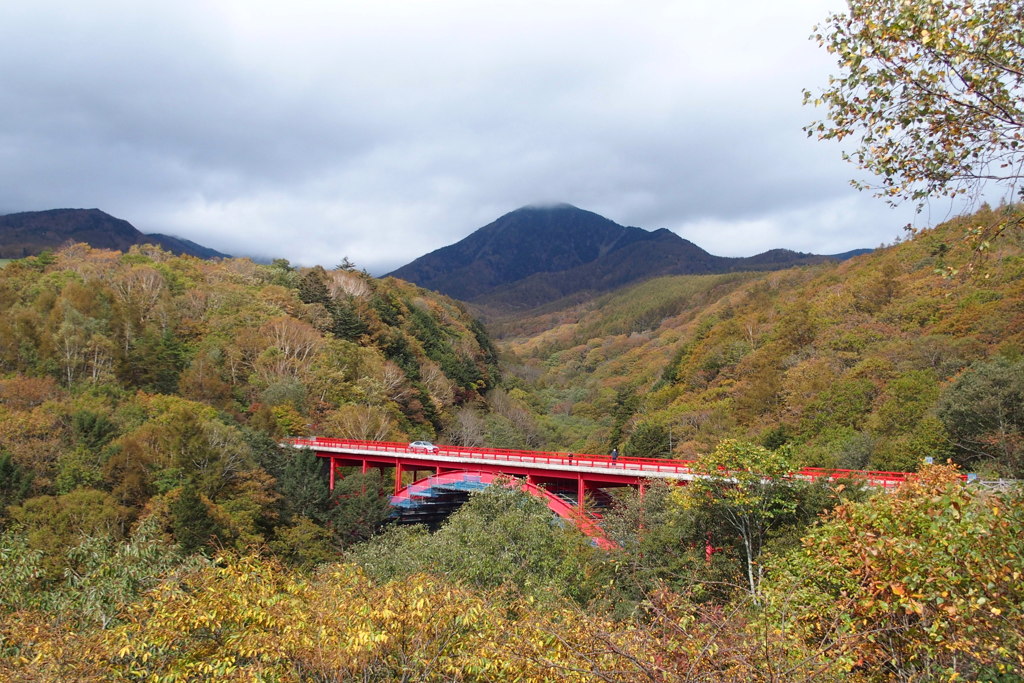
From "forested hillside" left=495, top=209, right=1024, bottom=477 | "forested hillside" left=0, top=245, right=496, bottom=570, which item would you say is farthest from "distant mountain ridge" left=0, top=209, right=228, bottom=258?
"forested hillside" left=495, top=209, right=1024, bottom=477

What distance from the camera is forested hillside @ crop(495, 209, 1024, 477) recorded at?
27328 millimetres

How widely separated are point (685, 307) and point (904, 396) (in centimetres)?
13630

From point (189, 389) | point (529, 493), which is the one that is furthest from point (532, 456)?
point (189, 389)

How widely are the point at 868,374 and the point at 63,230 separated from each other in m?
202

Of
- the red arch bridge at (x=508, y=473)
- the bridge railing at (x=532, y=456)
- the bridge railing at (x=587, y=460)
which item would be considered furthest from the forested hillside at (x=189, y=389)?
the red arch bridge at (x=508, y=473)

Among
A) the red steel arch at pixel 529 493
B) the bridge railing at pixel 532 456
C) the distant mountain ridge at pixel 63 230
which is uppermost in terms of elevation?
the distant mountain ridge at pixel 63 230

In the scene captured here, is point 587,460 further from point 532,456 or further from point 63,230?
point 63,230

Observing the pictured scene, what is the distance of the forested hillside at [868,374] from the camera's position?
1076 inches

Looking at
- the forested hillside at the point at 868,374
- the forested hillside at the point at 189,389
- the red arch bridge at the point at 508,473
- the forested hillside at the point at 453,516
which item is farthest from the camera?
the forested hillside at the point at 868,374

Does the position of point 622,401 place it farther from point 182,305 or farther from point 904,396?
point 182,305

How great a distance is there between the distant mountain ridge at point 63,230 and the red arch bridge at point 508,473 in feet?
461

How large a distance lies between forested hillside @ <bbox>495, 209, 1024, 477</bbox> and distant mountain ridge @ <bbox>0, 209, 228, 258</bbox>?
138 meters

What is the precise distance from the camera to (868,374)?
40.1 meters

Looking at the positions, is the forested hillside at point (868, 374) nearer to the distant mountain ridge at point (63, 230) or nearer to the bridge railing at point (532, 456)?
the bridge railing at point (532, 456)
